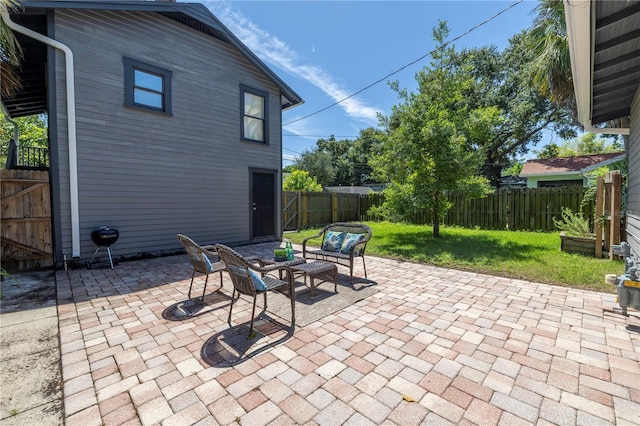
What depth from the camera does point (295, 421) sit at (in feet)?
5.79

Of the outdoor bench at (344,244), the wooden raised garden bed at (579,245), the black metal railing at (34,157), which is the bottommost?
the wooden raised garden bed at (579,245)

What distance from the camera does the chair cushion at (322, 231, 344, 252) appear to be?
501 cm

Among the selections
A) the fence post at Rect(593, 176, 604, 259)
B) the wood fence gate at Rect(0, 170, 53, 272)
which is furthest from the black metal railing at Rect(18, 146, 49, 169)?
the fence post at Rect(593, 176, 604, 259)

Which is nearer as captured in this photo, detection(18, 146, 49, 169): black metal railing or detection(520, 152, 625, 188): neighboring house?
detection(18, 146, 49, 169): black metal railing

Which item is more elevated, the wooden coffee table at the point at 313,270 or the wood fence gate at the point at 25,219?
the wood fence gate at the point at 25,219

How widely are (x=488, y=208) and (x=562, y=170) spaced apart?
8.85 metres

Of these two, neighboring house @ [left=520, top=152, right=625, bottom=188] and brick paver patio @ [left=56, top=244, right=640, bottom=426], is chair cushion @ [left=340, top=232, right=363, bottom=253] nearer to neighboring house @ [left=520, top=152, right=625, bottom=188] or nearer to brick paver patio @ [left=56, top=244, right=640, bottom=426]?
brick paver patio @ [left=56, top=244, right=640, bottom=426]

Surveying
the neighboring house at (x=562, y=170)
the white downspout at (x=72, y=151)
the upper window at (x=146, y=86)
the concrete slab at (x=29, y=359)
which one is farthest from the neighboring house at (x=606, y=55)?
the neighboring house at (x=562, y=170)

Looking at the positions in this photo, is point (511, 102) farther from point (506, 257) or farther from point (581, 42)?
point (581, 42)

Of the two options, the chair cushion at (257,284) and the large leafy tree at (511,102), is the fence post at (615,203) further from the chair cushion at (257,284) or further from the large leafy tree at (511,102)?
the large leafy tree at (511,102)

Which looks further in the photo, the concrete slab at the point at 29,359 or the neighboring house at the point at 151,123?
the neighboring house at the point at 151,123

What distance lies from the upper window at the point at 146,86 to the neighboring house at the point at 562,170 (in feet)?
64.1

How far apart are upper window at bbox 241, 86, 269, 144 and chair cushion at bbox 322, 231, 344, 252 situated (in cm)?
470

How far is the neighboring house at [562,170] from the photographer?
1576 cm
